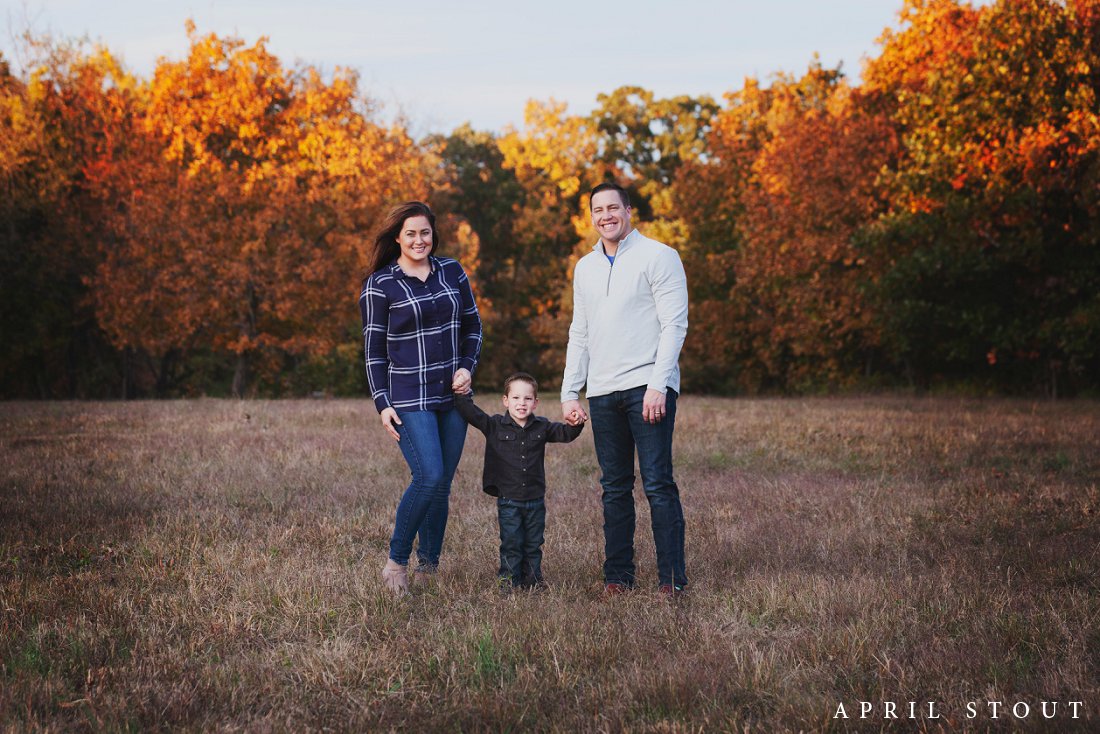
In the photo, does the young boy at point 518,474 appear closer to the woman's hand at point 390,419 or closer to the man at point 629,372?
the man at point 629,372

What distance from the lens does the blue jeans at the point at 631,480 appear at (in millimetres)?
5590

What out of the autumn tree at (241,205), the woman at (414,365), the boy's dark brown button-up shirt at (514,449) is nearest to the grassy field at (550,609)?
the woman at (414,365)

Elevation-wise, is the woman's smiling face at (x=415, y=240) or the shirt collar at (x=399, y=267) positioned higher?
the woman's smiling face at (x=415, y=240)

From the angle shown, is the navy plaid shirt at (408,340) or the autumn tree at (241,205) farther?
the autumn tree at (241,205)

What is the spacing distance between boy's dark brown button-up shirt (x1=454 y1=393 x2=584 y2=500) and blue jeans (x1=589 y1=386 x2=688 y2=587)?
26 cm

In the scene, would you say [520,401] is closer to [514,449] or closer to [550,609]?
[514,449]

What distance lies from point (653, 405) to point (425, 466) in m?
1.49

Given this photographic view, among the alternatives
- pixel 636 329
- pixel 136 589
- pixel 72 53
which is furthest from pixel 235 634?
pixel 72 53

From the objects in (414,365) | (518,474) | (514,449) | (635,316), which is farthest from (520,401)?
(635,316)

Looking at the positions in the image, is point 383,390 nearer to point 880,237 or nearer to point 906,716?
point 906,716

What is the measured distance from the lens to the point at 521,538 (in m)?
5.97

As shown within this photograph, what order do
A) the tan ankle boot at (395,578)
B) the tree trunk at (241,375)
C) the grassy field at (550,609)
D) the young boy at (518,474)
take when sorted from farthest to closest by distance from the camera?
the tree trunk at (241,375) → the young boy at (518,474) → the tan ankle boot at (395,578) → the grassy field at (550,609)

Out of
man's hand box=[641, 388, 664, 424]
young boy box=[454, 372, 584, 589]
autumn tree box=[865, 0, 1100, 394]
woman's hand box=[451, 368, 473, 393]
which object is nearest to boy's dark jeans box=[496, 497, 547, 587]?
young boy box=[454, 372, 584, 589]

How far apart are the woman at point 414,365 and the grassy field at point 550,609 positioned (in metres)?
0.55
